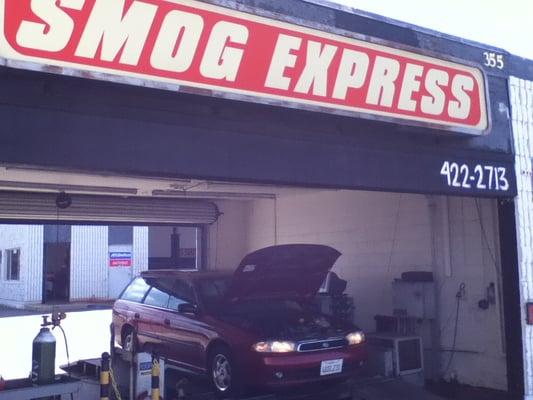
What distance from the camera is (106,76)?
4.69 m

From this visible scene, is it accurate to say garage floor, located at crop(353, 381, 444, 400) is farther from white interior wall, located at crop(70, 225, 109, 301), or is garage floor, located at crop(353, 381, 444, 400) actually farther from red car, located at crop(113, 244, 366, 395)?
white interior wall, located at crop(70, 225, 109, 301)

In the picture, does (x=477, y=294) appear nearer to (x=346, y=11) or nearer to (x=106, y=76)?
(x=346, y=11)

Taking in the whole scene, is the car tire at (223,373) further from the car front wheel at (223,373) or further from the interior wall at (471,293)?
the interior wall at (471,293)

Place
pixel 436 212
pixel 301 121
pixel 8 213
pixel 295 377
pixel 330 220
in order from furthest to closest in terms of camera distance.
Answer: pixel 330 220 → pixel 8 213 → pixel 436 212 → pixel 295 377 → pixel 301 121

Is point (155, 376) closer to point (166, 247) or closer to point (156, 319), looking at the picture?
point (156, 319)

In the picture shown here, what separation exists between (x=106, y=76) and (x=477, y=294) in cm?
598

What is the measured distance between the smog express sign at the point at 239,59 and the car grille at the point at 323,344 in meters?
2.69

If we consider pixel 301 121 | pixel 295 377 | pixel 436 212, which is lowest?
pixel 295 377

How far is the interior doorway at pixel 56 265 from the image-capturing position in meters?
27.6

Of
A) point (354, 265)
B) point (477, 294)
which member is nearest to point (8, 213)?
point (354, 265)

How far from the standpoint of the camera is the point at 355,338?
7.79 metres

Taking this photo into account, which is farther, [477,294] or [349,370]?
[477,294]

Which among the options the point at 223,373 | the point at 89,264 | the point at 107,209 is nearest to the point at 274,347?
the point at 223,373

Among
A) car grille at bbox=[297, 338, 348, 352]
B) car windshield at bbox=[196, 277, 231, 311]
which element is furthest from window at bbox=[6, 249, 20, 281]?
car grille at bbox=[297, 338, 348, 352]
